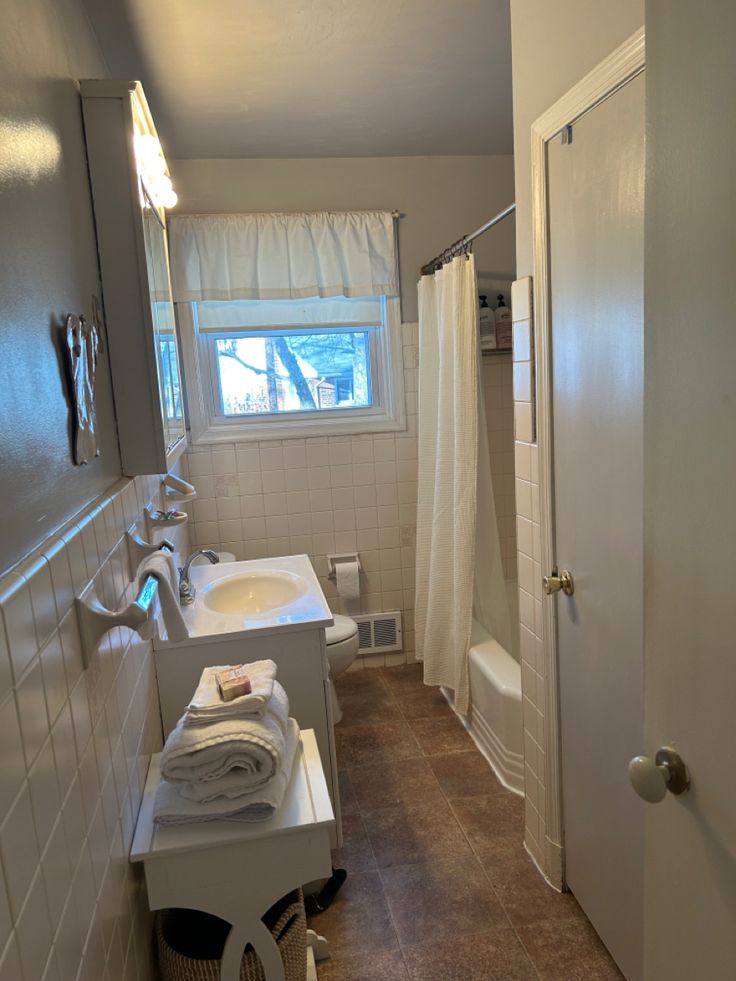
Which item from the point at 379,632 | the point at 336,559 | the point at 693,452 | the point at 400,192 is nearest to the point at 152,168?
the point at 693,452

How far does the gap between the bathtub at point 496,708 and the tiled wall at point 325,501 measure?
0.72m

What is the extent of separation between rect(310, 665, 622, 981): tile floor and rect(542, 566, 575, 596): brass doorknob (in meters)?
0.93

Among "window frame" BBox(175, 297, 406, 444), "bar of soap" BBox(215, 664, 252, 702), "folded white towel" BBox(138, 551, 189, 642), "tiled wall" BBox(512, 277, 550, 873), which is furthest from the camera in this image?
"window frame" BBox(175, 297, 406, 444)

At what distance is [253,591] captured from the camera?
Result: 2506 mm

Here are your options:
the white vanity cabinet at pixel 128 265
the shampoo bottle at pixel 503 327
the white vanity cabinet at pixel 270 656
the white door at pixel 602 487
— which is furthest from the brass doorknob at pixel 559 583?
the shampoo bottle at pixel 503 327

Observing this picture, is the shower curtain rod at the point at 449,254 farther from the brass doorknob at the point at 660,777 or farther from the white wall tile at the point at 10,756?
the white wall tile at the point at 10,756

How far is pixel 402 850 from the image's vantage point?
2.18 m

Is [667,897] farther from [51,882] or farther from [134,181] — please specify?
[134,181]

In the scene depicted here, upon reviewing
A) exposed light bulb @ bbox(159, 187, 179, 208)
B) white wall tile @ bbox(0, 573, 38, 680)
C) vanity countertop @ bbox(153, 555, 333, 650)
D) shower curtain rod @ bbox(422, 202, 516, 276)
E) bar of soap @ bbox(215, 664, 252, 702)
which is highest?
exposed light bulb @ bbox(159, 187, 179, 208)

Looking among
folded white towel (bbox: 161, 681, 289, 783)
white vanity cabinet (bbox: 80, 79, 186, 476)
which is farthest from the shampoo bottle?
folded white towel (bbox: 161, 681, 289, 783)

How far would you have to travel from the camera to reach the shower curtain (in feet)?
8.74

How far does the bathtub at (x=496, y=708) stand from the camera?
96.0 inches

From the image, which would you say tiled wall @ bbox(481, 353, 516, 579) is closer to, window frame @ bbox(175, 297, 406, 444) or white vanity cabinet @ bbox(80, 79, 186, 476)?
window frame @ bbox(175, 297, 406, 444)

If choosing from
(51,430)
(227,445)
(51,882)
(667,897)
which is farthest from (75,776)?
(227,445)
